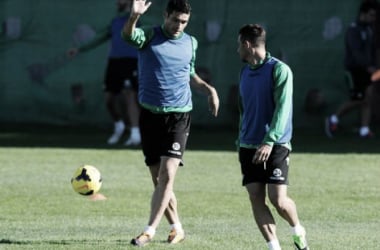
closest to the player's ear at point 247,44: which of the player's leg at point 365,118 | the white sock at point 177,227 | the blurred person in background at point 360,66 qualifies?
the white sock at point 177,227

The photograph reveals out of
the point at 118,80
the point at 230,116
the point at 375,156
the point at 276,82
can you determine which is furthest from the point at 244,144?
the point at 230,116

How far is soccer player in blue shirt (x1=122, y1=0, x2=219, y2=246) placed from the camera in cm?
934

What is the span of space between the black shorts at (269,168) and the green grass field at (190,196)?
967 mm

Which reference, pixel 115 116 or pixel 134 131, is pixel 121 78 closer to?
pixel 115 116

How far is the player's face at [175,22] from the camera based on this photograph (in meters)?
9.20

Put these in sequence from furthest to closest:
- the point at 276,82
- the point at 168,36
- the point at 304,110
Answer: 1. the point at 304,110
2. the point at 168,36
3. the point at 276,82

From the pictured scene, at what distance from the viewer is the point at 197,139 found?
18.4m

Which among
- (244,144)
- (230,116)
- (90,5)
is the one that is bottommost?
(230,116)

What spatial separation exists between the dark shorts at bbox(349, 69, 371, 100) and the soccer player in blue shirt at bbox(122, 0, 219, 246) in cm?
919

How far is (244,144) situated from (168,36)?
1.43 meters

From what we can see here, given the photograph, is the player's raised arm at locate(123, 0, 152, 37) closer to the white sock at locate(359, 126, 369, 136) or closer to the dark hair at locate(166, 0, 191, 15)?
the dark hair at locate(166, 0, 191, 15)

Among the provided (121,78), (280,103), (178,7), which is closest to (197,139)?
(121,78)

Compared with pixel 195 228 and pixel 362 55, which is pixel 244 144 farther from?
pixel 362 55

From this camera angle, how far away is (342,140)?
60.0 ft
